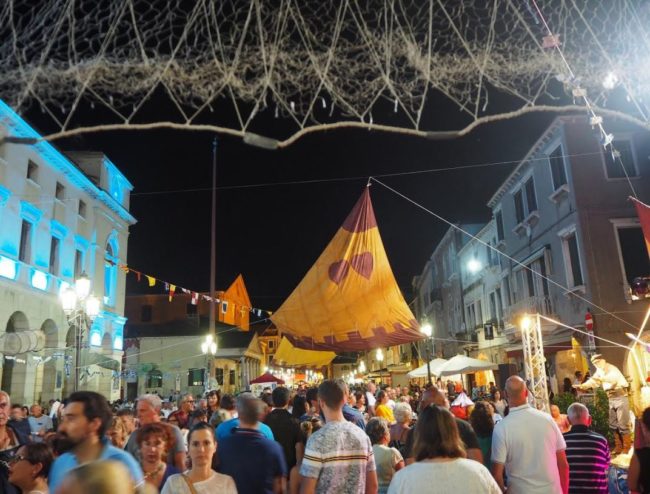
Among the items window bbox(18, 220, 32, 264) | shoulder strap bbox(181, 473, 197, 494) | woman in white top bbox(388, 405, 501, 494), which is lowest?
shoulder strap bbox(181, 473, 197, 494)

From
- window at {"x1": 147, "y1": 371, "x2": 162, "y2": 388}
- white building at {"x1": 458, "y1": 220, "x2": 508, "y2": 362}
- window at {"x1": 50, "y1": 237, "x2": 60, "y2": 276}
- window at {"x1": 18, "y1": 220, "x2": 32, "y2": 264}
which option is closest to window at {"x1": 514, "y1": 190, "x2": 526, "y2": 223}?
white building at {"x1": 458, "y1": 220, "x2": 508, "y2": 362}

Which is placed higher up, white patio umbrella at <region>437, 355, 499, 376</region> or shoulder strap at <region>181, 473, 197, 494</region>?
white patio umbrella at <region>437, 355, 499, 376</region>

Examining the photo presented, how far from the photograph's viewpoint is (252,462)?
4.37 m

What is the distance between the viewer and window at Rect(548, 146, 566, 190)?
1934 cm

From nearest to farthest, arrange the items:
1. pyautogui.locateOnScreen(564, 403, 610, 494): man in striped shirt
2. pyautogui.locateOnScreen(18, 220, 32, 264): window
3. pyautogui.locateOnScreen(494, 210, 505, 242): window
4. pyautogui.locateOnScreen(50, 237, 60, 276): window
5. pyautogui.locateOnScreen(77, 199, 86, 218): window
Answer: pyautogui.locateOnScreen(564, 403, 610, 494): man in striped shirt → pyautogui.locateOnScreen(18, 220, 32, 264): window → pyautogui.locateOnScreen(50, 237, 60, 276): window → pyautogui.locateOnScreen(494, 210, 505, 242): window → pyautogui.locateOnScreen(77, 199, 86, 218): window

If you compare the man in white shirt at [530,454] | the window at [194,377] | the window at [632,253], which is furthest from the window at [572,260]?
the window at [194,377]

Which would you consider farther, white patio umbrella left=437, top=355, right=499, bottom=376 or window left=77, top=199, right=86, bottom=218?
window left=77, top=199, right=86, bottom=218

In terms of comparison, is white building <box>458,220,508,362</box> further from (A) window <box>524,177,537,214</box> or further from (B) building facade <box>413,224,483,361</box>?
(A) window <box>524,177,537,214</box>

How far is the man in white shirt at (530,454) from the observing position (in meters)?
4.55

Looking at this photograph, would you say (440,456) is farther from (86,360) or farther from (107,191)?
(107,191)

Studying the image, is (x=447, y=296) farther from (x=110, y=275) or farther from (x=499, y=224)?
(x=110, y=275)

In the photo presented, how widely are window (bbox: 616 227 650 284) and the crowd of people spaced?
1420 cm

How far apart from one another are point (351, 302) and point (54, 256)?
2011 centimetres

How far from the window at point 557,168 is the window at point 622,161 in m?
1.39
